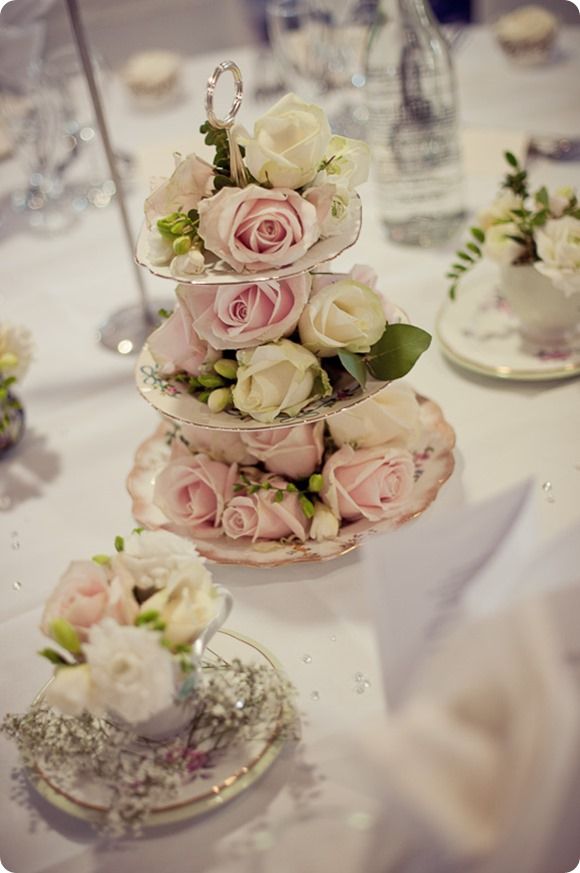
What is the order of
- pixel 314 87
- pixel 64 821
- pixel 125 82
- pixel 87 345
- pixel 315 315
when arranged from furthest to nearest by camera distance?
pixel 125 82
pixel 314 87
pixel 87 345
pixel 315 315
pixel 64 821

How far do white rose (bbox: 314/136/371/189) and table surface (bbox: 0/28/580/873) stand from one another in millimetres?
326

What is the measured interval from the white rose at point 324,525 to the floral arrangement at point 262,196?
26 cm

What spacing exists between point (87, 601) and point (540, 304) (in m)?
0.68

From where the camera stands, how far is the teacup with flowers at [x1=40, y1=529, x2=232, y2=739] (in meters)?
0.64

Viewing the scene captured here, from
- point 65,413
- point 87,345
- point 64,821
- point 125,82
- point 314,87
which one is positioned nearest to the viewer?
point 64,821

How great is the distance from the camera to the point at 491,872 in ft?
2.04

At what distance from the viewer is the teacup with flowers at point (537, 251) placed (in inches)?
41.4

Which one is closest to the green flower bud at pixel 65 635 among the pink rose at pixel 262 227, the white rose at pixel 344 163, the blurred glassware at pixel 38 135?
the pink rose at pixel 262 227

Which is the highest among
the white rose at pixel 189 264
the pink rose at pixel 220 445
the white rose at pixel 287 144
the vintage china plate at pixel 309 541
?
the white rose at pixel 287 144

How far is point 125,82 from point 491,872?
2.10m

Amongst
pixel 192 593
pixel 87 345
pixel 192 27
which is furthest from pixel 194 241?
pixel 192 27

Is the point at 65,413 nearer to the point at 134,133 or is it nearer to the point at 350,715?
the point at 350,715

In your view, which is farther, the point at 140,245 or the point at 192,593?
the point at 140,245

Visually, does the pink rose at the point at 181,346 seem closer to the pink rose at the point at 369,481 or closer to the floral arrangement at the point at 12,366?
the pink rose at the point at 369,481
